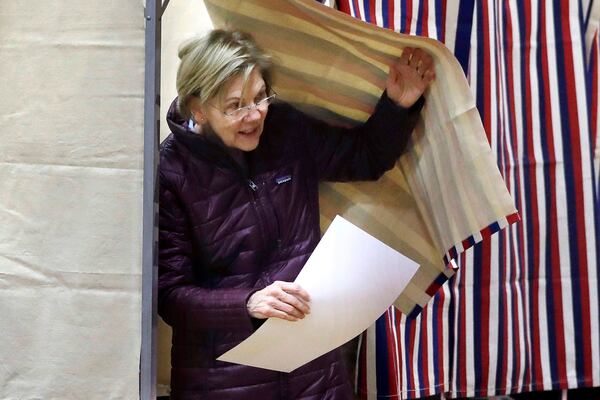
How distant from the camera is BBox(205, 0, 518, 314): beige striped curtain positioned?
1.93 m

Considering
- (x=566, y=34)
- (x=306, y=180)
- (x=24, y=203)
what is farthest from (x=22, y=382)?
(x=566, y=34)

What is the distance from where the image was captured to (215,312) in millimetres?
1856

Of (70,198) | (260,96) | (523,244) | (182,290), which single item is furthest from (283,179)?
(523,244)

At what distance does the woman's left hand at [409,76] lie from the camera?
1973 millimetres

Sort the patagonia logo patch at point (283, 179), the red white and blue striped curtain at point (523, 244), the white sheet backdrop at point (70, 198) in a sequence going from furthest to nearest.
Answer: the red white and blue striped curtain at point (523, 244) < the patagonia logo patch at point (283, 179) < the white sheet backdrop at point (70, 198)

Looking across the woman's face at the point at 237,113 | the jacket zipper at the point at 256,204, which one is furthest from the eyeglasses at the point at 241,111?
the jacket zipper at the point at 256,204

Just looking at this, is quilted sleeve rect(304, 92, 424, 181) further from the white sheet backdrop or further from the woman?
the white sheet backdrop

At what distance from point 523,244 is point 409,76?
30.0 inches

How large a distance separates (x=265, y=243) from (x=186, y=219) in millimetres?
160

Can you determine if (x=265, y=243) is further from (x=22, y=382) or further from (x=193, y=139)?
(x=22, y=382)

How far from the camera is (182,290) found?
73.3 inches

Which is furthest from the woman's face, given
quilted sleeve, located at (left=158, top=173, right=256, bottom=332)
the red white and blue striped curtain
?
the red white and blue striped curtain

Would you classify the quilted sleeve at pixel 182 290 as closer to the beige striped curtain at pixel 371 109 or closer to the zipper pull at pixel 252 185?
the zipper pull at pixel 252 185

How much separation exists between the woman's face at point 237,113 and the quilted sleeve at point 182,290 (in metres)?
0.13
